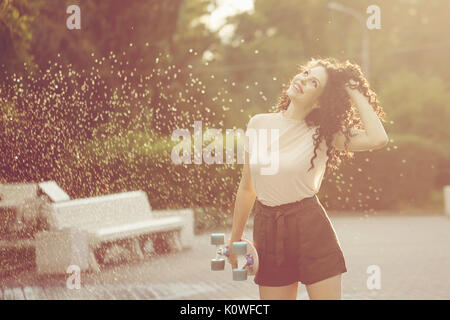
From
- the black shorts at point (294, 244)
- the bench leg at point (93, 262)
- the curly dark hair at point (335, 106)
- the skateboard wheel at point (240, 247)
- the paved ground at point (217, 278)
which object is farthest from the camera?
the bench leg at point (93, 262)

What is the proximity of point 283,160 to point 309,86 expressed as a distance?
1.24 feet

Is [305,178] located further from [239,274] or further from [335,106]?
[239,274]

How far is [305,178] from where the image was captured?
3943mm

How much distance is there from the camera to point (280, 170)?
3.93 metres

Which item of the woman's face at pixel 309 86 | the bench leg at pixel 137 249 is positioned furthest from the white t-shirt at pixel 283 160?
the bench leg at pixel 137 249

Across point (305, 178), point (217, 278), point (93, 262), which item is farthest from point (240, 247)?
point (93, 262)

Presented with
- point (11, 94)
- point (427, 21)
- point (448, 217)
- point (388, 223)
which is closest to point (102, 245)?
point (11, 94)

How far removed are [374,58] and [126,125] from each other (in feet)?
104

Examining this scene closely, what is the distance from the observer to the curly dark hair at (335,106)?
13.2 ft

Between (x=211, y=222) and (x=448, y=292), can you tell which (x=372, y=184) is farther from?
(x=448, y=292)

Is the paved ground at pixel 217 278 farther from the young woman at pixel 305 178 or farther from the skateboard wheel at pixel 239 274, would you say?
the skateboard wheel at pixel 239 274

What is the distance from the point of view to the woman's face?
13.2 feet

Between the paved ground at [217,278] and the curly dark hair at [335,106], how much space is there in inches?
174

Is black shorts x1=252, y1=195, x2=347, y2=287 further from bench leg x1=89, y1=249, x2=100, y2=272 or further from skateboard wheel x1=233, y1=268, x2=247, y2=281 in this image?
bench leg x1=89, y1=249, x2=100, y2=272
